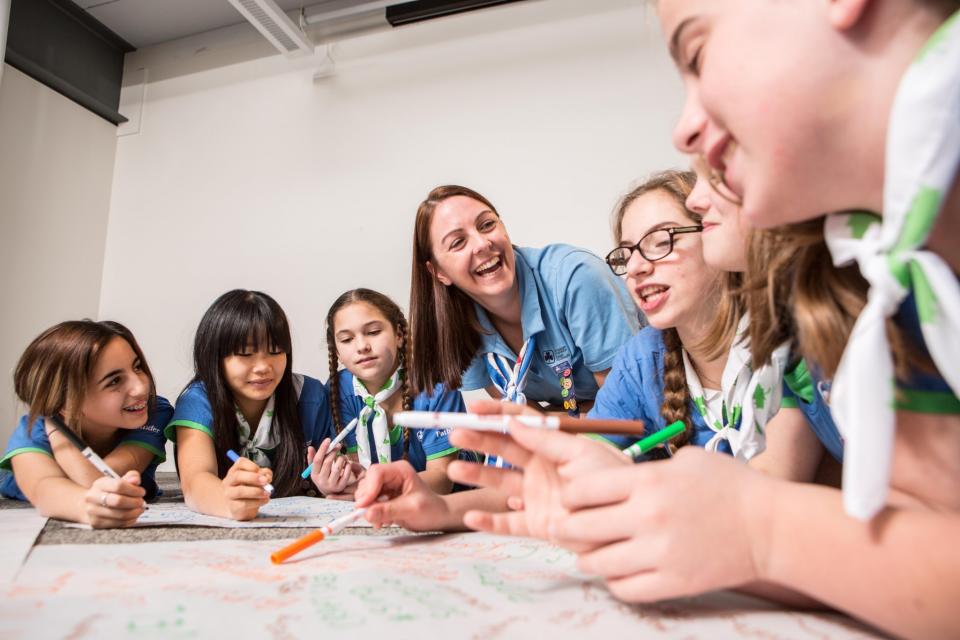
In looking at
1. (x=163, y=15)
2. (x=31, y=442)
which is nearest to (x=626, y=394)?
(x=31, y=442)

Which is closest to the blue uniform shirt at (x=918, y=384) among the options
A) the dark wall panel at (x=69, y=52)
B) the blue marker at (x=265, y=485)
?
the blue marker at (x=265, y=485)

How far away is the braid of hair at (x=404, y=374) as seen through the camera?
1634 millimetres

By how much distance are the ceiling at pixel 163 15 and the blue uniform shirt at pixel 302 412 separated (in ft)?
5.95

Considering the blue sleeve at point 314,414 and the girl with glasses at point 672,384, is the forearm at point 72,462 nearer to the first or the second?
the blue sleeve at point 314,414

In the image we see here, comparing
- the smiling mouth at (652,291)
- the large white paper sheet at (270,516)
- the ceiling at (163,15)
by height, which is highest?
the ceiling at (163,15)

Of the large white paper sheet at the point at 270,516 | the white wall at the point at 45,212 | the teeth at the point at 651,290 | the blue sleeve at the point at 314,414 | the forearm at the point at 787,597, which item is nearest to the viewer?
the forearm at the point at 787,597

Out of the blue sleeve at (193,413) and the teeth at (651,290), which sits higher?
the teeth at (651,290)

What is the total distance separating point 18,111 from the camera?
259 centimetres

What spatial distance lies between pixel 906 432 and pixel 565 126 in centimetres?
214

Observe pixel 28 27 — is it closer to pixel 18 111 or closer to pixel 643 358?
pixel 18 111

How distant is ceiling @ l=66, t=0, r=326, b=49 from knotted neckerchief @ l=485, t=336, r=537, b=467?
6.34ft

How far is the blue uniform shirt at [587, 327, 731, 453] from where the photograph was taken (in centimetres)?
104

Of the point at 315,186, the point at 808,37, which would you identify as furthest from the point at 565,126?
the point at 808,37

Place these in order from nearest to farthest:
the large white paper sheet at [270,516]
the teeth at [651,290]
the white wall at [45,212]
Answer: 1. the large white paper sheet at [270,516]
2. the teeth at [651,290]
3. the white wall at [45,212]
